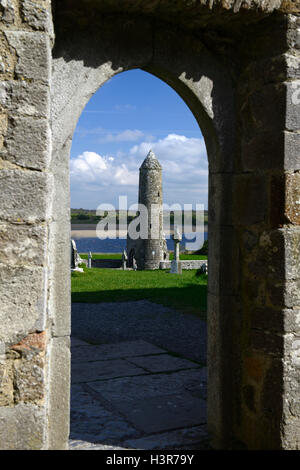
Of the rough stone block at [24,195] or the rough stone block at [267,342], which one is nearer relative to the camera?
the rough stone block at [24,195]

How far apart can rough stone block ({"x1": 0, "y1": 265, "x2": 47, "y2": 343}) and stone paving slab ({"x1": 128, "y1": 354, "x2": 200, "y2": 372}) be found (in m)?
3.47

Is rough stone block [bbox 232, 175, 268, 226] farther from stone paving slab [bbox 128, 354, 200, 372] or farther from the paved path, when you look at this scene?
stone paving slab [bbox 128, 354, 200, 372]

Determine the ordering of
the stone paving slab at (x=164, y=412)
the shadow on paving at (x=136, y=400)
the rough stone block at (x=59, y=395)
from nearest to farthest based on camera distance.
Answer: the rough stone block at (x=59, y=395) → the shadow on paving at (x=136, y=400) → the stone paving slab at (x=164, y=412)

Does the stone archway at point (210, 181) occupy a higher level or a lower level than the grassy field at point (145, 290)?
higher

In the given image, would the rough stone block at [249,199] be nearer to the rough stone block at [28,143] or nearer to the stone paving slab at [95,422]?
the rough stone block at [28,143]

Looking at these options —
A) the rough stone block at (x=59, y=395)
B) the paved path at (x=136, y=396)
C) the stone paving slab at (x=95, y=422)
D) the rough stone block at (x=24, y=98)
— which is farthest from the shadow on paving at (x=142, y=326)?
the rough stone block at (x=24, y=98)

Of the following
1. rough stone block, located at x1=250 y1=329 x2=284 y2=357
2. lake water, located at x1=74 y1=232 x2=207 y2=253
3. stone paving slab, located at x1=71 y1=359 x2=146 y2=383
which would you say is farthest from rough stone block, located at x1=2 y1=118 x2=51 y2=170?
lake water, located at x1=74 y1=232 x2=207 y2=253

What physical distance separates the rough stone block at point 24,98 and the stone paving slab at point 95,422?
2634 mm

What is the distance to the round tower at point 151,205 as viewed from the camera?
81.8 feet

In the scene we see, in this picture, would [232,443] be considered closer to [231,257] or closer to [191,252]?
[231,257]

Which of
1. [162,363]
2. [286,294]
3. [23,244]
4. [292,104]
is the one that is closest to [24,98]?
[23,244]

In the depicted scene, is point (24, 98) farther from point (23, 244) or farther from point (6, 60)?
point (23, 244)

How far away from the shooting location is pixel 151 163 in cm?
2506

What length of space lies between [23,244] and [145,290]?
9566 mm
